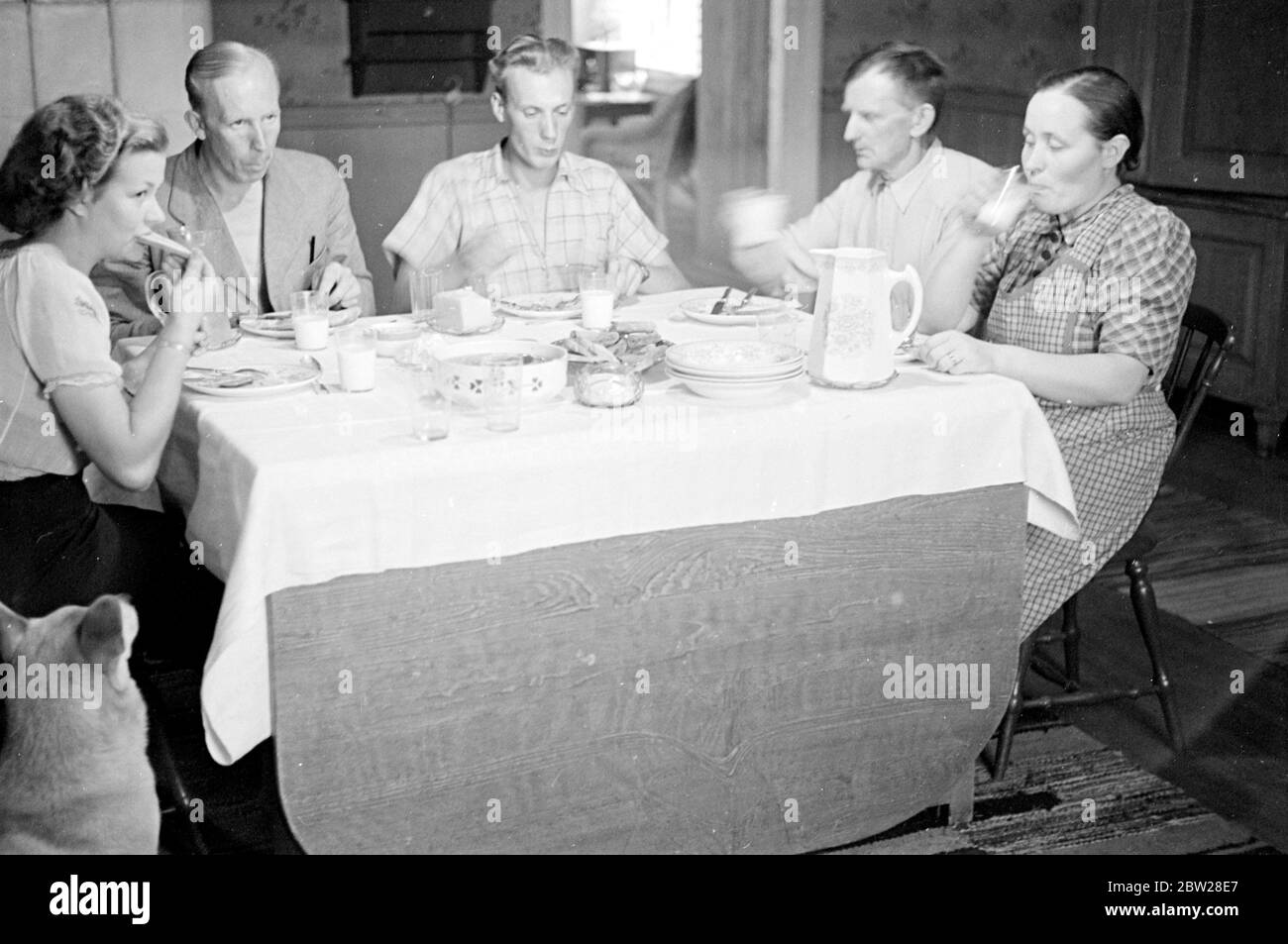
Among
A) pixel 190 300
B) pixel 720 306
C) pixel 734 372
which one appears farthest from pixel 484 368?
pixel 720 306

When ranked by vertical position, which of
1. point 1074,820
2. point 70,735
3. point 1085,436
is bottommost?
point 1074,820

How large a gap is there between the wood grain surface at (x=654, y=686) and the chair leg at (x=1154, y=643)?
519 millimetres

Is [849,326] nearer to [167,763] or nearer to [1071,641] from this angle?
[1071,641]

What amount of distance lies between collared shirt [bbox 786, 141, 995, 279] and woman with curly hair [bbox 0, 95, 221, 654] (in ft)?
4.72

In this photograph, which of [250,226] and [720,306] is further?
[250,226]

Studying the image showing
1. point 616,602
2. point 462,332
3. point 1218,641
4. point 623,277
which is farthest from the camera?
point 1218,641

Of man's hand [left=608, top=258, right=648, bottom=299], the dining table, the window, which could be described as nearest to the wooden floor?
the dining table

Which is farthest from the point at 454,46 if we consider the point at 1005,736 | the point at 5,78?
the point at 1005,736

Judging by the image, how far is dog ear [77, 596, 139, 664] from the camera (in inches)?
75.2

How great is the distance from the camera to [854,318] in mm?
2135

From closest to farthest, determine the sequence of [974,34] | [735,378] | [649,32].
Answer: [735,378] < [974,34] < [649,32]

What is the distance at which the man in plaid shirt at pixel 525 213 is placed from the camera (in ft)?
10.1

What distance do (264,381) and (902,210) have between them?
4.90ft
